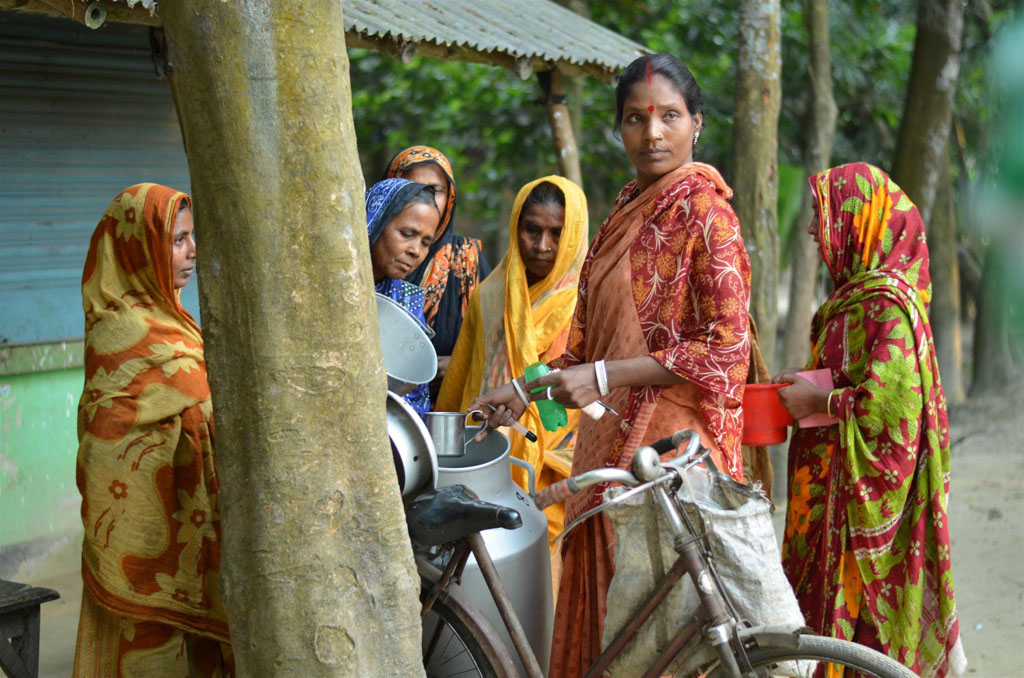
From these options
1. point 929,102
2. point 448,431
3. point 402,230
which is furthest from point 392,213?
point 929,102

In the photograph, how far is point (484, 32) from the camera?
5129 mm

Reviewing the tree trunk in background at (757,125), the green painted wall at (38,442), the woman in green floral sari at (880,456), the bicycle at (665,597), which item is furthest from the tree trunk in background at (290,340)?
the tree trunk in background at (757,125)

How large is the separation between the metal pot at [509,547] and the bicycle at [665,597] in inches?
4.8

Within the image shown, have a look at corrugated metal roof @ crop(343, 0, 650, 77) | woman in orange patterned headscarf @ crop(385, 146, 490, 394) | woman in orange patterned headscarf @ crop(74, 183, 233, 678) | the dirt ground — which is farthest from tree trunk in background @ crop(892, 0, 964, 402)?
woman in orange patterned headscarf @ crop(74, 183, 233, 678)

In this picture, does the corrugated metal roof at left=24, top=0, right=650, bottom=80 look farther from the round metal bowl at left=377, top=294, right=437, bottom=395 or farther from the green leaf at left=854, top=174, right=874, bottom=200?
the green leaf at left=854, top=174, right=874, bottom=200

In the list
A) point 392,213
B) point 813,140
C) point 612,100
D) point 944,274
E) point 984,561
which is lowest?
point 984,561

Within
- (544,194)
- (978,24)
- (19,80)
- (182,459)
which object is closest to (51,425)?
(19,80)

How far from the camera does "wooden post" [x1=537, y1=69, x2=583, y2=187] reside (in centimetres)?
572

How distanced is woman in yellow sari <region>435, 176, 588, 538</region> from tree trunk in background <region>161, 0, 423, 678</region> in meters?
1.58

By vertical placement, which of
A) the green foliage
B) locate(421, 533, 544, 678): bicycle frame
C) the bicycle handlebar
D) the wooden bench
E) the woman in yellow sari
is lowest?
the wooden bench

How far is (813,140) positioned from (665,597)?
17.2 ft

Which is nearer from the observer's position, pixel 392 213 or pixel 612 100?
pixel 392 213

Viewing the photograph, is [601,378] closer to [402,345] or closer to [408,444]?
[408,444]

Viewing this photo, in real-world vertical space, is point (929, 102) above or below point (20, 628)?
above
